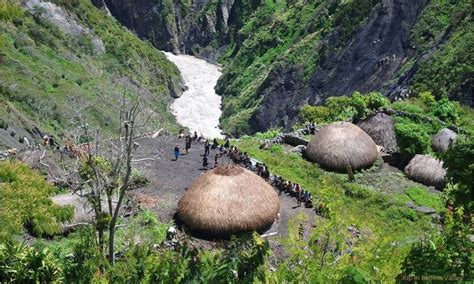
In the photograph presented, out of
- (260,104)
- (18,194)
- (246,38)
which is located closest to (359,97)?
(18,194)

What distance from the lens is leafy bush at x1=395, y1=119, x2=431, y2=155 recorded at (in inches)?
1396

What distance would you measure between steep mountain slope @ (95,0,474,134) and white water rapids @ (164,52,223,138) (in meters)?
2.88

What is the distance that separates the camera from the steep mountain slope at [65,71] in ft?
183

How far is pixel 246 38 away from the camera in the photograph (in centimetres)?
14138

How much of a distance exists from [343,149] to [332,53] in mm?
58498

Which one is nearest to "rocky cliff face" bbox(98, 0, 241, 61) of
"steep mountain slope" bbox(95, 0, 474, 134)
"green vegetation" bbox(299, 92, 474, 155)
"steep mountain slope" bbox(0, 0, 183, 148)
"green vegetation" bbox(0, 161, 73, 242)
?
"steep mountain slope" bbox(95, 0, 474, 134)

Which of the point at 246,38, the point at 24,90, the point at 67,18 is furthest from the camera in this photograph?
the point at 246,38

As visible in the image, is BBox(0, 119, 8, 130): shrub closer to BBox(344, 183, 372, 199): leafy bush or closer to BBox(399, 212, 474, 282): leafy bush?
BBox(344, 183, 372, 199): leafy bush

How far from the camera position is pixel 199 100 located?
119750mm

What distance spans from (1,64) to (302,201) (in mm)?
47758

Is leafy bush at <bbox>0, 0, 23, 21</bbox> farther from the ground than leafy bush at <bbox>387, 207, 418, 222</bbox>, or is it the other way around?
leafy bush at <bbox>0, 0, 23, 21</bbox>

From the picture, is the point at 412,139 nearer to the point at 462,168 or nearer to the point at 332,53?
the point at 462,168

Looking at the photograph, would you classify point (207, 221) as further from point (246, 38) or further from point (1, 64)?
point (246, 38)

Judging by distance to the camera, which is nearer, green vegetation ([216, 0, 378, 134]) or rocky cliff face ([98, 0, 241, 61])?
green vegetation ([216, 0, 378, 134])
